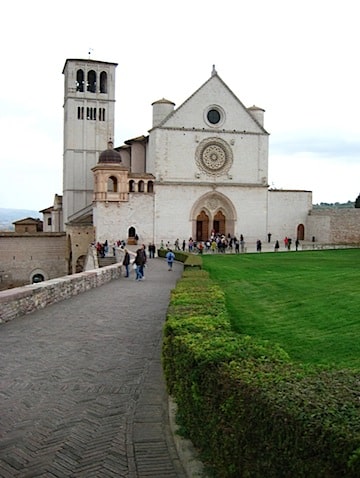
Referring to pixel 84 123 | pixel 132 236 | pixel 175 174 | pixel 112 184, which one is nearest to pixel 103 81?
pixel 84 123

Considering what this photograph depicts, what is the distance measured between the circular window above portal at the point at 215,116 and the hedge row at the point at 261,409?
152ft

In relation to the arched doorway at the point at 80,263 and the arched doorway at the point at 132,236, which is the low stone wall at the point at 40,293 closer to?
the arched doorway at the point at 132,236

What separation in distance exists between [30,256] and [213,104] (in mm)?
21553

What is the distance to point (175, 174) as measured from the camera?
5150 centimetres

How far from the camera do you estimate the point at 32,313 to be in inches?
602

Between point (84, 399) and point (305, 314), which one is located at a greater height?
point (305, 314)

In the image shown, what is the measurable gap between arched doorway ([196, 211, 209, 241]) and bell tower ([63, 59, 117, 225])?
11.2 metres

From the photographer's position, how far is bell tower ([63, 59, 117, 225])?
55.9 metres

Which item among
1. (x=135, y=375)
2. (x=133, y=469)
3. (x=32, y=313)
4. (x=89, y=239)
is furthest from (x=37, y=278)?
(x=133, y=469)

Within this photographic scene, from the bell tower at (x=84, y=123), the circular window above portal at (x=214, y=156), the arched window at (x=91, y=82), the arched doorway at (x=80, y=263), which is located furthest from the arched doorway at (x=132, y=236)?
the arched window at (x=91, y=82)

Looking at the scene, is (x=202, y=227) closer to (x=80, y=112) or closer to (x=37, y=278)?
(x=37, y=278)

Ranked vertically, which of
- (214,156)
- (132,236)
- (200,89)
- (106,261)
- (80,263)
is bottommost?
(80,263)

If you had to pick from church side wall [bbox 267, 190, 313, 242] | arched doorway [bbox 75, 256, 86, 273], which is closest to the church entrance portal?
church side wall [bbox 267, 190, 313, 242]

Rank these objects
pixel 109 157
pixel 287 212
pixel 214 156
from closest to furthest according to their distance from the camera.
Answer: pixel 109 157, pixel 214 156, pixel 287 212
